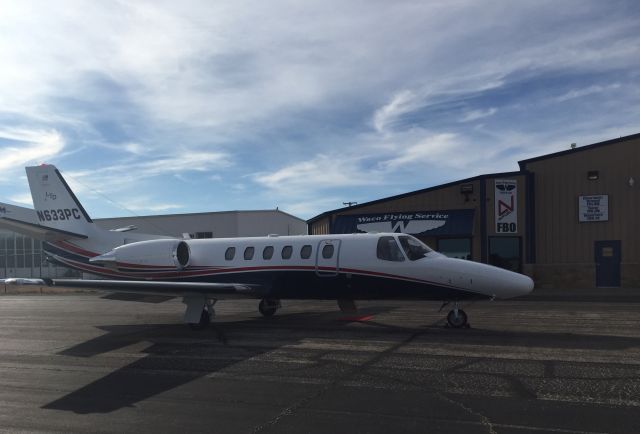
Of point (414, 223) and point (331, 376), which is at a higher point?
point (414, 223)

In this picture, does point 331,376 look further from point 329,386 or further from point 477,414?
point 477,414

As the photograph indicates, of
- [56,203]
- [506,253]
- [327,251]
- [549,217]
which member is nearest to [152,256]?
[56,203]

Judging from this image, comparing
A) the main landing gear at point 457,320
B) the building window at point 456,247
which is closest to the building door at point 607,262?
the building window at point 456,247

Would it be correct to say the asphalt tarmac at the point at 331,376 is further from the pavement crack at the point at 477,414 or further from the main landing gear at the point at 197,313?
the main landing gear at the point at 197,313

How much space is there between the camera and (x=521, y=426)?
6301 mm

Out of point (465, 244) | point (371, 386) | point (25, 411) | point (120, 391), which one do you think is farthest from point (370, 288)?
point (465, 244)

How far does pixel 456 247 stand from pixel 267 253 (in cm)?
1679

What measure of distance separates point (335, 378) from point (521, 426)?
10.8ft

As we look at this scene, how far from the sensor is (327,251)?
15352mm

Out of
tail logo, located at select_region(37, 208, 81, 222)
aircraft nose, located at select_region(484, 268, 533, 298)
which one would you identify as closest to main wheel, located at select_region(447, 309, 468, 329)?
aircraft nose, located at select_region(484, 268, 533, 298)

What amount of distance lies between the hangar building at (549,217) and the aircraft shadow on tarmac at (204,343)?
14.7 metres

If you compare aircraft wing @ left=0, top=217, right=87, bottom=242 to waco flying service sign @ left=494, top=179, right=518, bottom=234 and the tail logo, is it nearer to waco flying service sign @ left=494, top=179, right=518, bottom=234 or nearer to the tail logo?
the tail logo

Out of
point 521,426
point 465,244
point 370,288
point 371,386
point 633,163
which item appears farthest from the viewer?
point 465,244

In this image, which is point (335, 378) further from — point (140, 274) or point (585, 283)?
point (585, 283)
